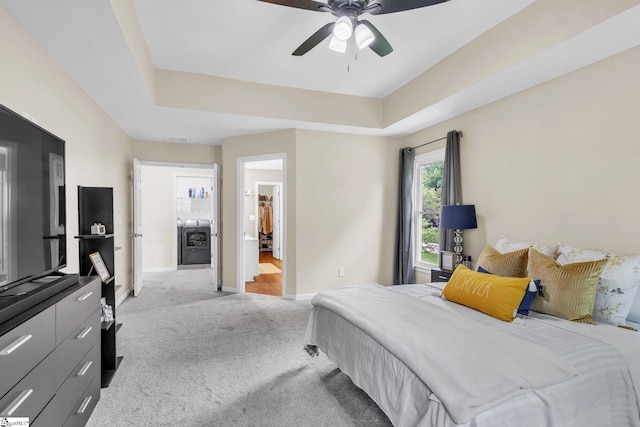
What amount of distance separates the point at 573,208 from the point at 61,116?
172 inches

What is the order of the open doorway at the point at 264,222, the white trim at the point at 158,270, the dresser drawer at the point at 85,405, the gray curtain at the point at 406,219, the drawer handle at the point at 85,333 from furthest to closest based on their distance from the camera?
the white trim at the point at 158,270, the open doorway at the point at 264,222, the gray curtain at the point at 406,219, the drawer handle at the point at 85,333, the dresser drawer at the point at 85,405

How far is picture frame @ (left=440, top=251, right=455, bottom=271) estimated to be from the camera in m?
3.71

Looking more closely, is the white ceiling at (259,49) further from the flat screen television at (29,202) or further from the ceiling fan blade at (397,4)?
the flat screen television at (29,202)

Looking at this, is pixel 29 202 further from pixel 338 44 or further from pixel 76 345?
pixel 338 44

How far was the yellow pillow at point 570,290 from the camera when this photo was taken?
2.01 metres

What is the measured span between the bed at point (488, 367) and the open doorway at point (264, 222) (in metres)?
3.82

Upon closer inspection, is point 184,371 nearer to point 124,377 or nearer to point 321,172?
point 124,377

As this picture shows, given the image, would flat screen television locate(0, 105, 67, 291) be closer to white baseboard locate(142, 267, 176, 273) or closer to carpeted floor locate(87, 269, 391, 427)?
carpeted floor locate(87, 269, 391, 427)

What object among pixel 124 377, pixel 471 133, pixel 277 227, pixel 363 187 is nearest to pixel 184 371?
pixel 124 377

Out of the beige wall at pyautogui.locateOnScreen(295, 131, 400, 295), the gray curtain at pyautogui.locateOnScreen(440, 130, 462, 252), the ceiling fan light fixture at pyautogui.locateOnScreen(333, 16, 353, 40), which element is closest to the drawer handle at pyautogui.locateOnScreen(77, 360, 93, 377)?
the ceiling fan light fixture at pyautogui.locateOnScreen(333, 16, 353, 40)

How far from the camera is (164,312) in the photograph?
404cm

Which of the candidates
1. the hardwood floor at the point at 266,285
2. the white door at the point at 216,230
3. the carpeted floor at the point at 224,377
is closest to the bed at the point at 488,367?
the carpeted floor at the point at 224,377

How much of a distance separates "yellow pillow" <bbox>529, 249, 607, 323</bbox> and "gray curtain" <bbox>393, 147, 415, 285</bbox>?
8.50ft

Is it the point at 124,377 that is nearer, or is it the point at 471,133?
the point at 124,377
